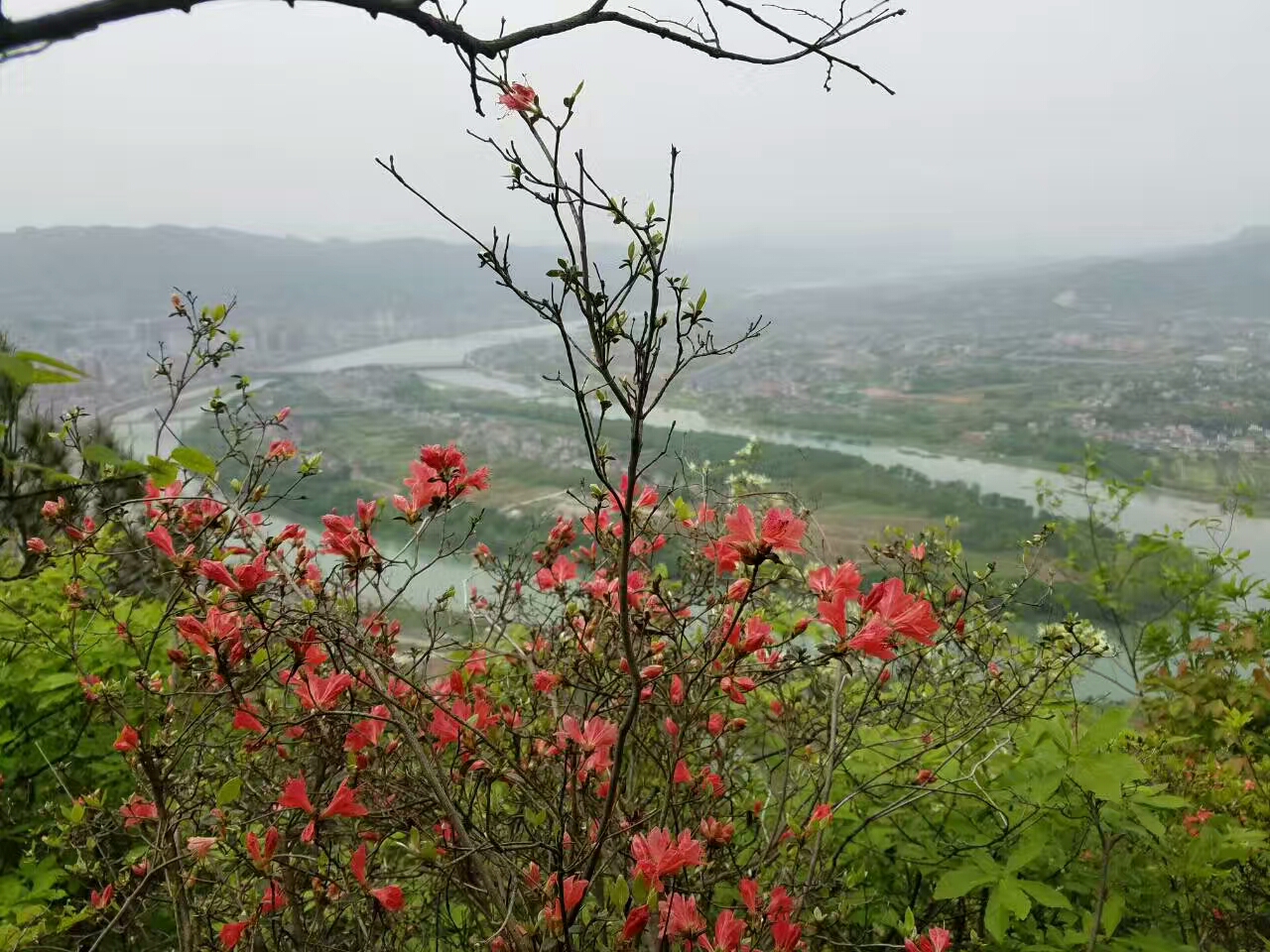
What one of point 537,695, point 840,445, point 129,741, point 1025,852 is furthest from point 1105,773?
point 840,445

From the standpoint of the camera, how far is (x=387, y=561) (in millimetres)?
1557

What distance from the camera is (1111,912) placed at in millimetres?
Answer: 1336

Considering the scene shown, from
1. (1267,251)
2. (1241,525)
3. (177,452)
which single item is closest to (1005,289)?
(1267,251)

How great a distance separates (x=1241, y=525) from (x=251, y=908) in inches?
226

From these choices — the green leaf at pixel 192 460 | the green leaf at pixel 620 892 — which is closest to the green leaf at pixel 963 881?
the green leaf at pixel 620 892

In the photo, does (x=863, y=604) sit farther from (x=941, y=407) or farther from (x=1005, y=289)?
(x=1005, y=289)

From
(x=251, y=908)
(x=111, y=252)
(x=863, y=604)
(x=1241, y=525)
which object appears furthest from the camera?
(x=111, y=252)

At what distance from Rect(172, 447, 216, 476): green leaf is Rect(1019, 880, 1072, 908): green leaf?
4.84 ft

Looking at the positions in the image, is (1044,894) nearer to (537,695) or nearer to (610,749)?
(610,749)

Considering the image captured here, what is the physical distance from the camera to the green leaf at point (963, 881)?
133cm

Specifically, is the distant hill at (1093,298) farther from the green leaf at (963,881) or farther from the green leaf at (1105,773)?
the green leaf at (963,881)

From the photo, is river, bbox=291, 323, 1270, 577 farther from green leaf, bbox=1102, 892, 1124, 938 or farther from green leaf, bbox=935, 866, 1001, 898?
green leaf, bbox=1102, 892, 1124, 938

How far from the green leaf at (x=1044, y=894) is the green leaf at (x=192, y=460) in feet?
4.84

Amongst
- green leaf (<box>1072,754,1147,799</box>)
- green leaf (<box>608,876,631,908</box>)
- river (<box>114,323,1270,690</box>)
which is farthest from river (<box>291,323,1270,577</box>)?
green leaf (<box>1072,754,1147,799</box>)
